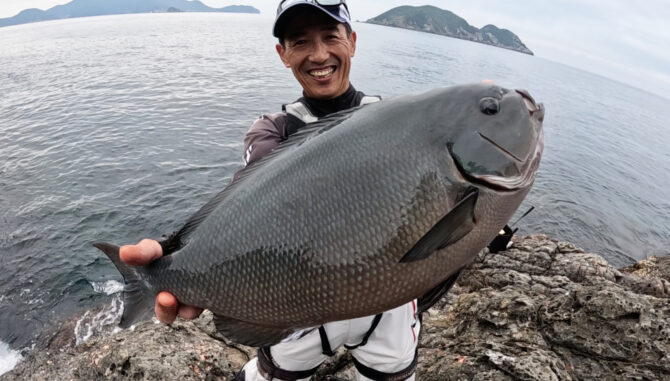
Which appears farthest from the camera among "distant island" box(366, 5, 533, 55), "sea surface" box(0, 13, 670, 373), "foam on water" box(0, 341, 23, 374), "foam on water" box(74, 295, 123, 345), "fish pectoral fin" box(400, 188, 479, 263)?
"distant island" box(366, 5, 533, 55)

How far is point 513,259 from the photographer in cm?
665

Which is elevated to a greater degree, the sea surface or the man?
the man

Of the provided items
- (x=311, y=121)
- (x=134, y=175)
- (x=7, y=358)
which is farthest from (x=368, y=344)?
(x=134, y=175)

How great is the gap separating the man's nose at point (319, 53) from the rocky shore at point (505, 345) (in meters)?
2.98

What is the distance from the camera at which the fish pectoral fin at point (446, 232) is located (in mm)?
1755

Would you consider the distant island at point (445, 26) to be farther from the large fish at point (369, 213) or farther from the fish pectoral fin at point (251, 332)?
the fish pectoral fin at point (251, 332)

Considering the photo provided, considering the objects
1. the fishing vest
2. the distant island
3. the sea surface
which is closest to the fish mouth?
the fishing vest

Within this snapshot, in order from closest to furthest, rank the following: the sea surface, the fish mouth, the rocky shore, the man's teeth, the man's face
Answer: the fish mouth, the man's face, the man's teeth, the rocky shore, the sea surface

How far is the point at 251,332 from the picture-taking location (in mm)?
2168

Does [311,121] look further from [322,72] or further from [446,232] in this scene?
[446,232]

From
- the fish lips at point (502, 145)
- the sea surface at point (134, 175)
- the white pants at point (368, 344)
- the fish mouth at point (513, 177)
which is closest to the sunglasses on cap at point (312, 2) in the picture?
the fish lips at point (502, 145)

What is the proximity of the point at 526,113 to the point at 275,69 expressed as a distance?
3549 centimetres

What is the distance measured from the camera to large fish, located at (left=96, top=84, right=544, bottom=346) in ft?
5.98

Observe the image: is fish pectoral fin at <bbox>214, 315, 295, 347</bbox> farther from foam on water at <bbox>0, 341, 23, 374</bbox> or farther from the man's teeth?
foam on water at <bbox>0, 341, 23, 374</bbox>
